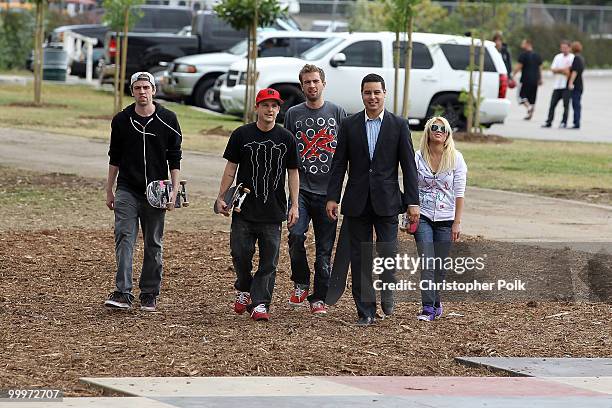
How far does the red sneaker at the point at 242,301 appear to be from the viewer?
9.76 meters

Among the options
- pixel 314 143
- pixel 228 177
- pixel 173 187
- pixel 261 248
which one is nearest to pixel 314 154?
pixel 314 143

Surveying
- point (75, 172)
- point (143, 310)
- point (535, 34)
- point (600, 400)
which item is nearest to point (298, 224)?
point (143, 310)

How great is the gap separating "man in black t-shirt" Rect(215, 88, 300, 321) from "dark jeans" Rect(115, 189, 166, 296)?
1.90 feet

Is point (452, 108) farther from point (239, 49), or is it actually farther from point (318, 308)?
point (318, 308)

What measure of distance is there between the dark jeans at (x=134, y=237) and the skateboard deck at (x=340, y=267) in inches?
48.4

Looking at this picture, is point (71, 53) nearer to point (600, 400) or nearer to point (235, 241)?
point (235, 241)

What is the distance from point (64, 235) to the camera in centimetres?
1310

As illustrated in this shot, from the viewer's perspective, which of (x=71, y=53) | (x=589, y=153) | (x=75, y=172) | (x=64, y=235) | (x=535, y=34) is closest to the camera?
(x=64, y=235)

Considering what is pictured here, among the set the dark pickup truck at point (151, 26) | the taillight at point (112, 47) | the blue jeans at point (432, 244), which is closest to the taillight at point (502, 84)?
the taillight at point (112, 47)

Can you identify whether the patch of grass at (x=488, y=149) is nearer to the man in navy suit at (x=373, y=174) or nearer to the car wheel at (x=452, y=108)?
the car wheel at (x=452, y=108)

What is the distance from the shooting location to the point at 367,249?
9.54 m

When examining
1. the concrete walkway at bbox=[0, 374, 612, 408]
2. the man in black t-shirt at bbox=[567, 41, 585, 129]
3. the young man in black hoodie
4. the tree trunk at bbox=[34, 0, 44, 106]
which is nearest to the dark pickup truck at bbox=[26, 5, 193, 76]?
the tree trunk at bbox=[34, 0, 44, 106]

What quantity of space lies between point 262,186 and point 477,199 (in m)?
7.52

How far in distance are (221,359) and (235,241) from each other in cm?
147
